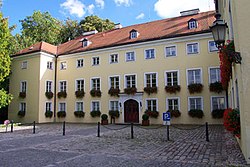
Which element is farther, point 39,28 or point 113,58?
point 39,28

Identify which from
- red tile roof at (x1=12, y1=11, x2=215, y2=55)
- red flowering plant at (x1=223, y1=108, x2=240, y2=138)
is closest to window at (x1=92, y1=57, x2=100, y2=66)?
red tile roof at (x1=12, y1=11, x2=215, y2=55)

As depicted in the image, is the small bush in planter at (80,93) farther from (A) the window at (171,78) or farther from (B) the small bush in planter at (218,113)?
(B) the small bush in planter at (218,113)

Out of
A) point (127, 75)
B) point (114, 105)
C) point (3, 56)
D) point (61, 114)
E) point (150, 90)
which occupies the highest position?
point (3, 56)

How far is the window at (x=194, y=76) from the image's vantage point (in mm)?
19828

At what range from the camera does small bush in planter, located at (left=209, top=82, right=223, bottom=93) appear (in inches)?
A: 731

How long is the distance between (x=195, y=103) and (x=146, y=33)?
9028mm

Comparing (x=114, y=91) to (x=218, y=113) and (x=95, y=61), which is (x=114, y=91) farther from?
(x=218, y=113)

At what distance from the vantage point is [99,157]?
7.47 meters

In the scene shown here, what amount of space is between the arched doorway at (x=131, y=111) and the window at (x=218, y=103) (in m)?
7.06

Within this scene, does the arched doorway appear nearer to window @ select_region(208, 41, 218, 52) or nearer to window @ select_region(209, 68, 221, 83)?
window @ select_region(209, 68, 221, 83)

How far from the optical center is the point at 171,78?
20875mm

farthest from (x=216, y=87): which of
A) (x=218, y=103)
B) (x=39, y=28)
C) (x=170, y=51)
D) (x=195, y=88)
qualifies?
(x=39, y=28)

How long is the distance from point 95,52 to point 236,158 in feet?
66.0

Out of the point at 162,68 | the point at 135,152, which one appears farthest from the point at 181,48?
the point at 135,152
